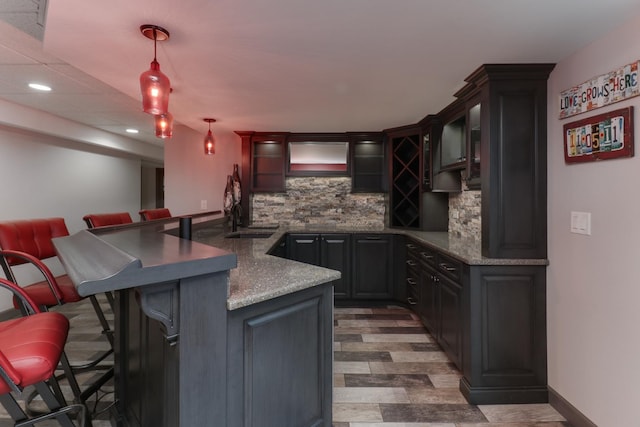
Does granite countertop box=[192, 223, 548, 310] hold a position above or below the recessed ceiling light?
below

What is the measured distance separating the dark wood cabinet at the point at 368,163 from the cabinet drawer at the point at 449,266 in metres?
1.82

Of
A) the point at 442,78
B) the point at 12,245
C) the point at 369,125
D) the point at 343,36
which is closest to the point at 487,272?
the point at 442,78

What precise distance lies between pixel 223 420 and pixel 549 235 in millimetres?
2181

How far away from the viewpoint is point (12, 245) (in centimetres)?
199

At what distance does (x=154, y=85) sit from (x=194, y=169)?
3.11 metres

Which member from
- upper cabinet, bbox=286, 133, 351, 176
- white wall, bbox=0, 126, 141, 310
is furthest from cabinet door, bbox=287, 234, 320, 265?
white wall, bbox=0, 126, 141, 310

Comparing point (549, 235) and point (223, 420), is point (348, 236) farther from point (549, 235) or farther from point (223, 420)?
point (223, 420)

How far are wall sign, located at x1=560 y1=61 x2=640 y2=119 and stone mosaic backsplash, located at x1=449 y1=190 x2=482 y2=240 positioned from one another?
41.1 inches

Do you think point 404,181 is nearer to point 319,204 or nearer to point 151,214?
point 319,204

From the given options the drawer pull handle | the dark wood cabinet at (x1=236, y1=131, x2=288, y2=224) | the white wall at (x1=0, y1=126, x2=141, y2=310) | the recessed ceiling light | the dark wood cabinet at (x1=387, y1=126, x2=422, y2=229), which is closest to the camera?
the drawer pull handle

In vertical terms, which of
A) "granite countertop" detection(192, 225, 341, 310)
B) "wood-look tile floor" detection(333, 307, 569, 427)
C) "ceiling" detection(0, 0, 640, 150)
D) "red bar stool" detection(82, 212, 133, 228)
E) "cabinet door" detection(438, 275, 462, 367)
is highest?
"ceiling" detection(0, 0, 640, 150)

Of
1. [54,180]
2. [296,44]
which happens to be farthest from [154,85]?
[54,180]

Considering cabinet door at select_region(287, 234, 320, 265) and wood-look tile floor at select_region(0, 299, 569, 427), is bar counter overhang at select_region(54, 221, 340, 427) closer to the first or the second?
wood-look tile floor at select_region(0, 299, 569, 427)

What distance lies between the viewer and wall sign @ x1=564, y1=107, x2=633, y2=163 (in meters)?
1.60
